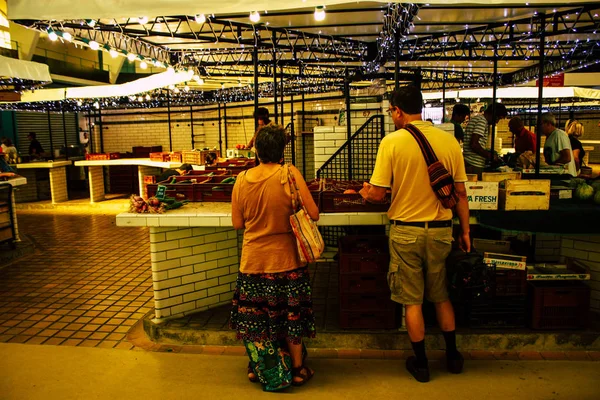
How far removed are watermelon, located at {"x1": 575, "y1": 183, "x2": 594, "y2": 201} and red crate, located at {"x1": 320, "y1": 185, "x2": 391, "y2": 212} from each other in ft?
6.18

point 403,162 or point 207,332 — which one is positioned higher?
point 403,162

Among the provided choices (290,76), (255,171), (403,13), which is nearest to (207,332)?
(255,171)

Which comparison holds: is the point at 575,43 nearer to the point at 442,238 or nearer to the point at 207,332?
the point at 442,238

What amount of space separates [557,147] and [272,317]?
5.20m

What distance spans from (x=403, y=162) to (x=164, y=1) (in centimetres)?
199

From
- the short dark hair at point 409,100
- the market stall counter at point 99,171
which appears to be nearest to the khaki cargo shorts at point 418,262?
the short dark hair at point 409,100

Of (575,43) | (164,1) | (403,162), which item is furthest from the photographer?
(575,43)

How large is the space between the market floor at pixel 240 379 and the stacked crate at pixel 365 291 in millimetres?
372

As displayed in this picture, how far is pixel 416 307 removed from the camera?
11.8 feet

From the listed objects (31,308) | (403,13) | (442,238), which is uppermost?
(403,13)

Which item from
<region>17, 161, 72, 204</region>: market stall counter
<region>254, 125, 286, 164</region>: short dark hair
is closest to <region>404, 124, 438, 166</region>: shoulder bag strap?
<region>254, 125, 286, 164</region>: short dark hair

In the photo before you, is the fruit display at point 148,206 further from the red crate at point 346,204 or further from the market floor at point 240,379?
the red crate at point 346,204

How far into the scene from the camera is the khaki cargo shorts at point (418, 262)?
349 cm

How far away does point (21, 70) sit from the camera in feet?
24.0
